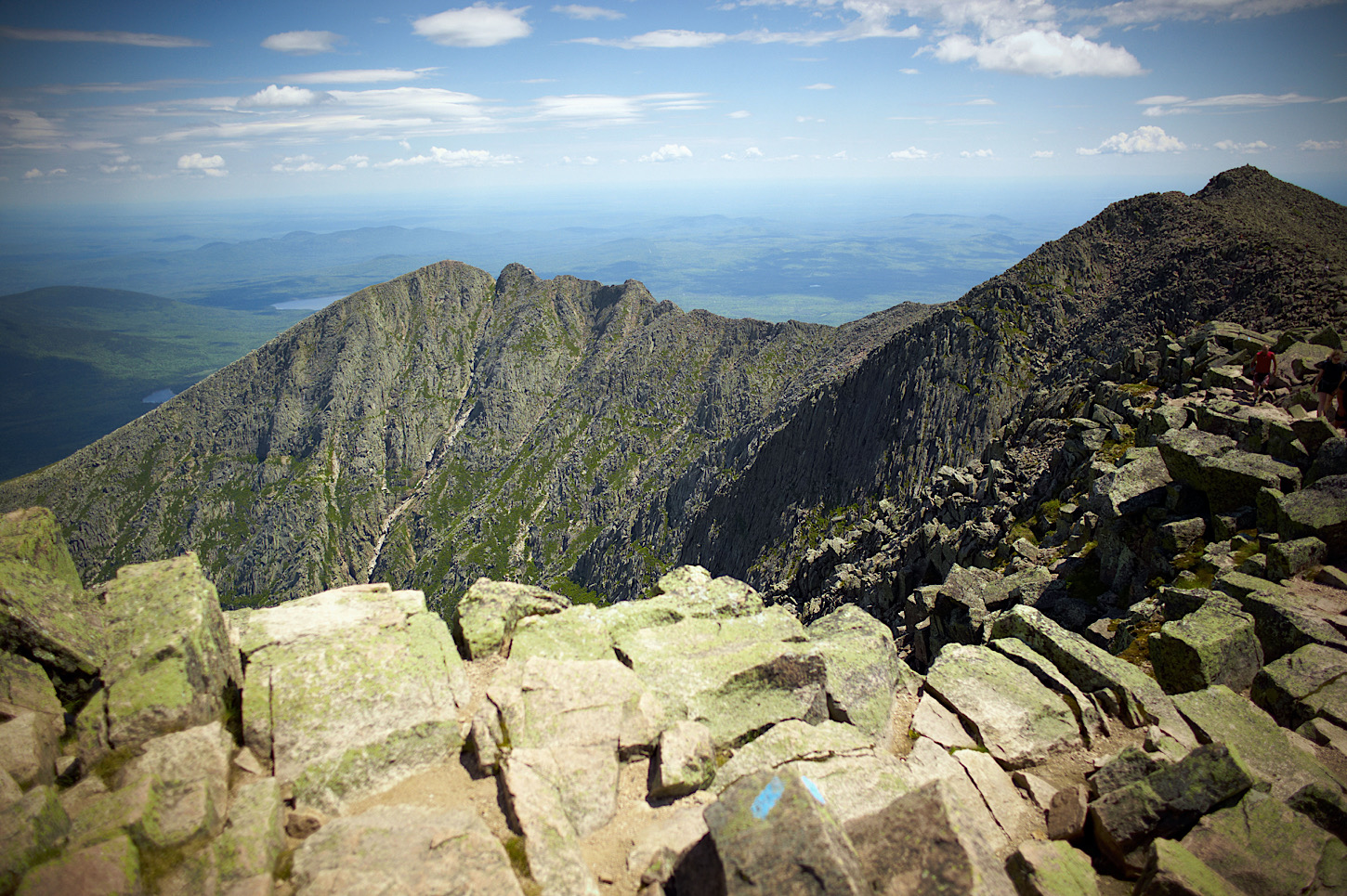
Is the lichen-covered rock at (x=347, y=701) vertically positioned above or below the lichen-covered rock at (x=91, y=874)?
below

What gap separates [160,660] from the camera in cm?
1148

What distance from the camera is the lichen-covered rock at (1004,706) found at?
45.2 feet

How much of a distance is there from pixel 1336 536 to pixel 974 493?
879 inches

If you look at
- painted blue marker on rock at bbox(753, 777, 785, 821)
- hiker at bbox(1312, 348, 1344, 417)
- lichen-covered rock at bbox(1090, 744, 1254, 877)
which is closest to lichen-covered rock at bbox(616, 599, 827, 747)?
painted blue marker on rock at bbox(753, 777, 785, 821)

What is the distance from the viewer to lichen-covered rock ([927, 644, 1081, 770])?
13766 millimetres

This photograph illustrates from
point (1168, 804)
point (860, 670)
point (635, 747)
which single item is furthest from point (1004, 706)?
point (635, 747)

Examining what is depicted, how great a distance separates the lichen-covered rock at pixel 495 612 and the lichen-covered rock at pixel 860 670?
776cm

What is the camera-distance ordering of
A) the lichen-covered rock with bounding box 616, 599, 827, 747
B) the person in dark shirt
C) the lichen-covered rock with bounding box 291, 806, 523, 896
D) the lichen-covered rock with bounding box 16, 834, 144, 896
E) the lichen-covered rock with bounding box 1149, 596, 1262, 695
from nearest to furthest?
the lichen-covered rock with bounding box 16, 834, 144, 896
the lichen-covered rock with bounding box 291, 806, 523, 896
the lichen-covered rock with bounding box 616, 599, 827, 747
the lichen-covered rock with bounding box 1149, 596, 1262, 695
the person in dark shirt

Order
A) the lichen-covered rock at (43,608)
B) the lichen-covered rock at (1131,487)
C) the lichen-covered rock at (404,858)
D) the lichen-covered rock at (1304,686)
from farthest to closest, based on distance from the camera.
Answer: the lichen-covered rock at (1131,487), the lichen-covered rock at (1304,686), the lichen-covered rock at (43,608), the lichen-covered rock at (404,858)

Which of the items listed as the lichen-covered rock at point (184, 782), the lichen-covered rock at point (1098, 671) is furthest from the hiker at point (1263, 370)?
the lichen-covered rock at point (184, 782)

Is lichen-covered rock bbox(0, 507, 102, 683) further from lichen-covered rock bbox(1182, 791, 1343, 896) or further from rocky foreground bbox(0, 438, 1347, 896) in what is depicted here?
lichen-covered rock bbox(1182, 791, 1343, 896)

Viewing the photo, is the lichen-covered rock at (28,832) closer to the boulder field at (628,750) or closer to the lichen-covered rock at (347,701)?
the boulder field at (628,750)

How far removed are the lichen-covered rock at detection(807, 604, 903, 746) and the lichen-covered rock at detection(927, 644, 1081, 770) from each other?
1.45m

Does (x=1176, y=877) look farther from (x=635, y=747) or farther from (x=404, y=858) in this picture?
(x=404, y=858)
